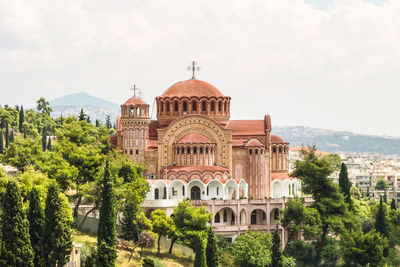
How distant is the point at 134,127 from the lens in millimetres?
80250

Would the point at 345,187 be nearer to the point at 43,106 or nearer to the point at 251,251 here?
the point at 251,251

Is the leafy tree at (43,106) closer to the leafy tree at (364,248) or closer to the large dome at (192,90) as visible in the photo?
the large dome at (192,90)

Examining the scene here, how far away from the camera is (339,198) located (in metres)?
77.3

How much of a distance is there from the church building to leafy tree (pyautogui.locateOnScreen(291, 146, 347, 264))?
413 cm

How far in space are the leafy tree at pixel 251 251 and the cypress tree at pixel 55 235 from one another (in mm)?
20390

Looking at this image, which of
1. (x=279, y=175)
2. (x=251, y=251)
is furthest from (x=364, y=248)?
(x=279, y=175)

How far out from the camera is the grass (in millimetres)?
61450

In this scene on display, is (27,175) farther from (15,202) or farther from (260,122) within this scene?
(260,122)

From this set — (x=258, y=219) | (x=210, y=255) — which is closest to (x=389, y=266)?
(x=258, y=219)

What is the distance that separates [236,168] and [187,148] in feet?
21.9

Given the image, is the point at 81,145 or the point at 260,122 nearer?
the point at 81,145

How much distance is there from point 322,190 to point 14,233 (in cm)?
3778

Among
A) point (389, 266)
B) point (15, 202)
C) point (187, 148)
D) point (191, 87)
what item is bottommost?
point (389, 266)

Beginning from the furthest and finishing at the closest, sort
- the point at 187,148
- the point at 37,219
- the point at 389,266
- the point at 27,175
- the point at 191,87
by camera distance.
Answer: the point at 191,87, the point at 187,148, the point at 389,266, the point at 27,175, the point at 37,219
